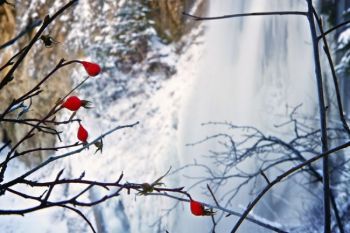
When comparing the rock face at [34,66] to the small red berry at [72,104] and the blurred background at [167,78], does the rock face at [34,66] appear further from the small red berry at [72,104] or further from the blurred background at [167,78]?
the small red berry at [72,104]

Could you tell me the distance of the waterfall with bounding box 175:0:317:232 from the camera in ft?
24.5

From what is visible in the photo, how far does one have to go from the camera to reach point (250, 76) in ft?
25.0

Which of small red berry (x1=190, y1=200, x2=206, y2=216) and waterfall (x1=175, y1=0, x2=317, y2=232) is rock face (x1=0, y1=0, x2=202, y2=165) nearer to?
waterfall (x1=175, y1=0, x2=317, y2=232)

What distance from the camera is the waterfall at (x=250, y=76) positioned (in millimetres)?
7480

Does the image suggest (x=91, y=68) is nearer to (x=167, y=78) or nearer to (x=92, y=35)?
(x=167, y=78)

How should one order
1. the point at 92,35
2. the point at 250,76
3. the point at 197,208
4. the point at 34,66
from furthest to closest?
the point at 34,66, the point at 92,35, the point at 250,76, the point at 197,208

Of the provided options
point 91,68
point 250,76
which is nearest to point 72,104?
point 91,68

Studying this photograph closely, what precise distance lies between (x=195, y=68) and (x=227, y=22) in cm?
88

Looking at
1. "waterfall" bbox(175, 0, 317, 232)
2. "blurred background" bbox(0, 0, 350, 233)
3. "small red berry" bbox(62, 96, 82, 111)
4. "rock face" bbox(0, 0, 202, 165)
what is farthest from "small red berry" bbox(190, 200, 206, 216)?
"rock face" bbox(0, 0, 202, 165)

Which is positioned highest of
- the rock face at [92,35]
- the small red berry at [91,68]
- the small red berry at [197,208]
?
the rock face at [92,35]

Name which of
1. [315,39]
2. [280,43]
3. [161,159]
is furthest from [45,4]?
[315,39]

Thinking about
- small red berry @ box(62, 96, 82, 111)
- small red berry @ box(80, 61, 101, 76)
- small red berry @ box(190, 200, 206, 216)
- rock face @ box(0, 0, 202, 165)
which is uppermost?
rock face @ box(0, 0, 202, 165)

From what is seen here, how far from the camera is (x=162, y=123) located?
24.9 ft

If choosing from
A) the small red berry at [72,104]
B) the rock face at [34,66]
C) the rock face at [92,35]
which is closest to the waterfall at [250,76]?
the rock face at [92,35]
